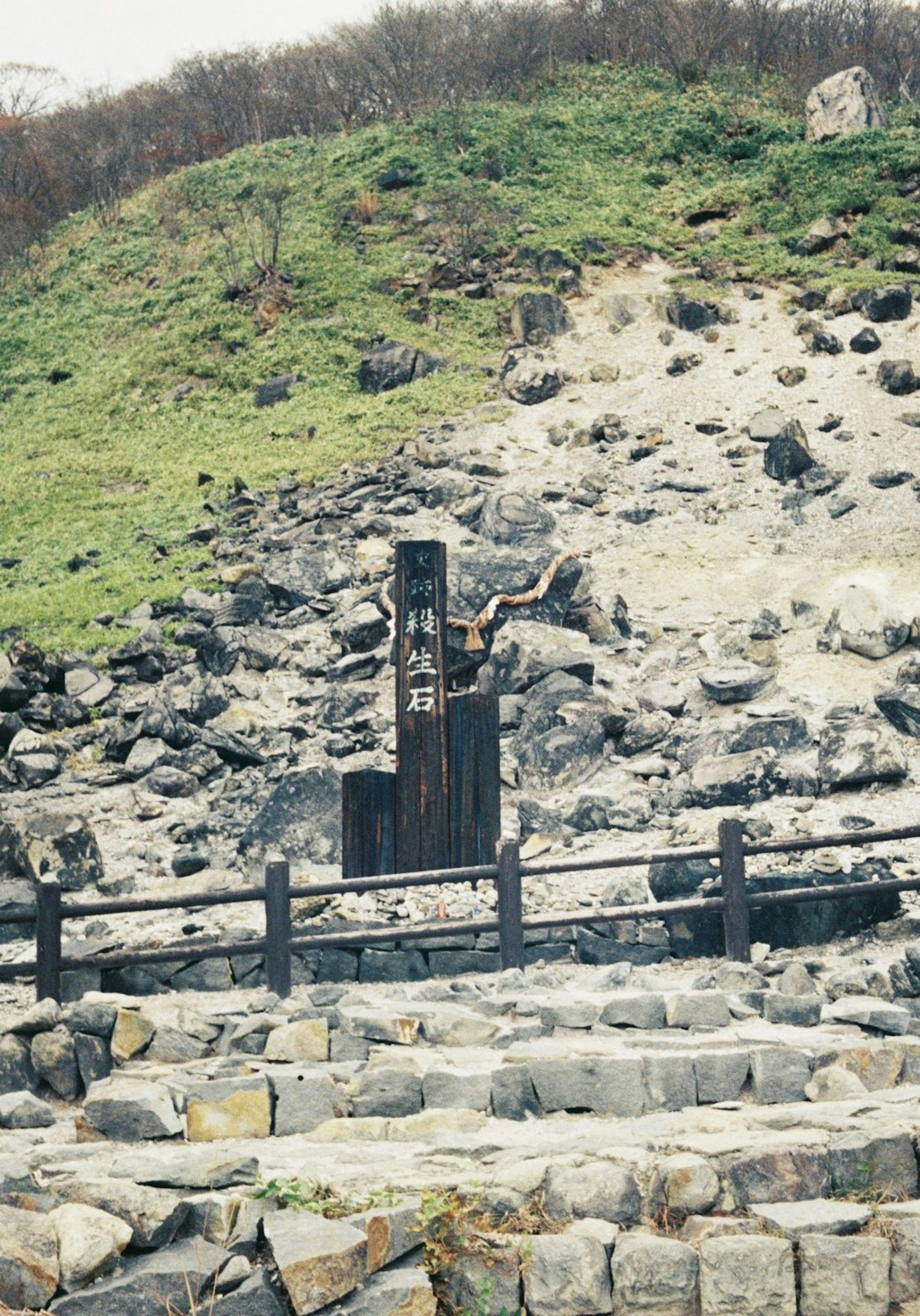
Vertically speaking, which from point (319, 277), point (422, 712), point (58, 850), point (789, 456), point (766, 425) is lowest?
point (58, 850)

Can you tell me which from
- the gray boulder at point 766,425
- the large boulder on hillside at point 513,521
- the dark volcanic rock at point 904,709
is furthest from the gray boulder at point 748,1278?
the gray boulder at point 766,425

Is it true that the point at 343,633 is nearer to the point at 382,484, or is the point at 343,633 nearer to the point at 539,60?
the point at 382,484

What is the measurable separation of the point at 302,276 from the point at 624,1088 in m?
34.8

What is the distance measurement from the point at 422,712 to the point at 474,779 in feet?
2.53

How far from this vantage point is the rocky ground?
587 cm

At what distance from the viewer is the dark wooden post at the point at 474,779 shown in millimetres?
12539

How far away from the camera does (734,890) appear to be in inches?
412

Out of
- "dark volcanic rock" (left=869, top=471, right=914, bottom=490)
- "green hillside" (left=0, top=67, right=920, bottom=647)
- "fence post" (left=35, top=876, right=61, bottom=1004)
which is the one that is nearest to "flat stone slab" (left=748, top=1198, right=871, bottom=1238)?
"fence post" (left=35, top=876, right=61, bottom=1004)

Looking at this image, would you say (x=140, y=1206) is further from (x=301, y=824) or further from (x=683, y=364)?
(x=683, y=364)

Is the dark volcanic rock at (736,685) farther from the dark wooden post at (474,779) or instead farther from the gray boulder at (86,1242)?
the gray boulder at (86,1242)

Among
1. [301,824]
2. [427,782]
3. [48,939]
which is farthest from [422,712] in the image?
[48,939]

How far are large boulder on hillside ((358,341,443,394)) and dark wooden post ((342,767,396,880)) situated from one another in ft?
73.0

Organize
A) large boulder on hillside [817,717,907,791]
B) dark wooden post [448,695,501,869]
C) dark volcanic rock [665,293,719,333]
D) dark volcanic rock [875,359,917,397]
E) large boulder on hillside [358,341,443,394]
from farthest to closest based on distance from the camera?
large boulder on hillside [358,341,443,394] → dark volcanic rock [665,293,719,333] → dark volcanic rock [875,359,917,397] → large boulder on hillside [817,717,907,791] → dark wooden post [448,695,501,869]

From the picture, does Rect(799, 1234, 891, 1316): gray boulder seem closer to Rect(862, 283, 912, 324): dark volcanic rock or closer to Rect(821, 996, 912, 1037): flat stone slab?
Rect(821, 996, 912, 1037): flat stone slab
